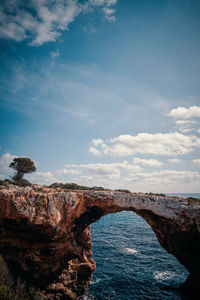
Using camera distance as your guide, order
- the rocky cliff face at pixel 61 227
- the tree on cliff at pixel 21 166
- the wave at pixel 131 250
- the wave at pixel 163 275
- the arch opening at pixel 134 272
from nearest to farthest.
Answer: the rocky cliff face at pixel 61 227
the arch opening at pixel 134 272
the wave at pixel 163 275
the wave at pixel 131 250
the tree on cliff at pixel 21 166

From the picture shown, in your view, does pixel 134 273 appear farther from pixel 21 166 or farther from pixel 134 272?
pixel 21 166

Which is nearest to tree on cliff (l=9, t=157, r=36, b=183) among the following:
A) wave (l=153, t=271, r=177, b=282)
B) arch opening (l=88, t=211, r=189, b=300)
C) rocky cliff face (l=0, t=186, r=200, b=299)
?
rocky cliff face (l=0, t=186, r=200, b=299)

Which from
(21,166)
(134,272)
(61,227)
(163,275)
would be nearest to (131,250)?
(134,272)

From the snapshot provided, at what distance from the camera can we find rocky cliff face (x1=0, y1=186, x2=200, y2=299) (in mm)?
13430

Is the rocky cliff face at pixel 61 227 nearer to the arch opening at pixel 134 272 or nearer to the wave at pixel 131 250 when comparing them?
the arch opening at pixel 134 272

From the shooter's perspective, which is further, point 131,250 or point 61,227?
point 131,250

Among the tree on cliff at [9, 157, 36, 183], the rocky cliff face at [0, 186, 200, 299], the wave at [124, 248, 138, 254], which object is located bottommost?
the wave at [124, 248, 138, 254]

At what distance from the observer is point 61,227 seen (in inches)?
583

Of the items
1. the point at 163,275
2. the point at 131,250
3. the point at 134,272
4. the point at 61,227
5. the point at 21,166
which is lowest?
the point at 131,250

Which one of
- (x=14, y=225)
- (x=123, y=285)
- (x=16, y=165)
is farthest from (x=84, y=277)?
(x=16, y=165)

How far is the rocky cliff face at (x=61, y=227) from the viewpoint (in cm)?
1343

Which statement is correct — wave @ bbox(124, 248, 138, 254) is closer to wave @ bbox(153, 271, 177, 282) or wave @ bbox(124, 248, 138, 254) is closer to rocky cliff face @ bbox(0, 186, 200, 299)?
wave @ bbox(153, 271, 177, 282)

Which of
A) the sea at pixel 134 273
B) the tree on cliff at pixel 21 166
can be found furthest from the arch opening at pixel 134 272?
the tree on cliff at pixel 21 166

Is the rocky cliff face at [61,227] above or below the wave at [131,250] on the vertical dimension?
above
